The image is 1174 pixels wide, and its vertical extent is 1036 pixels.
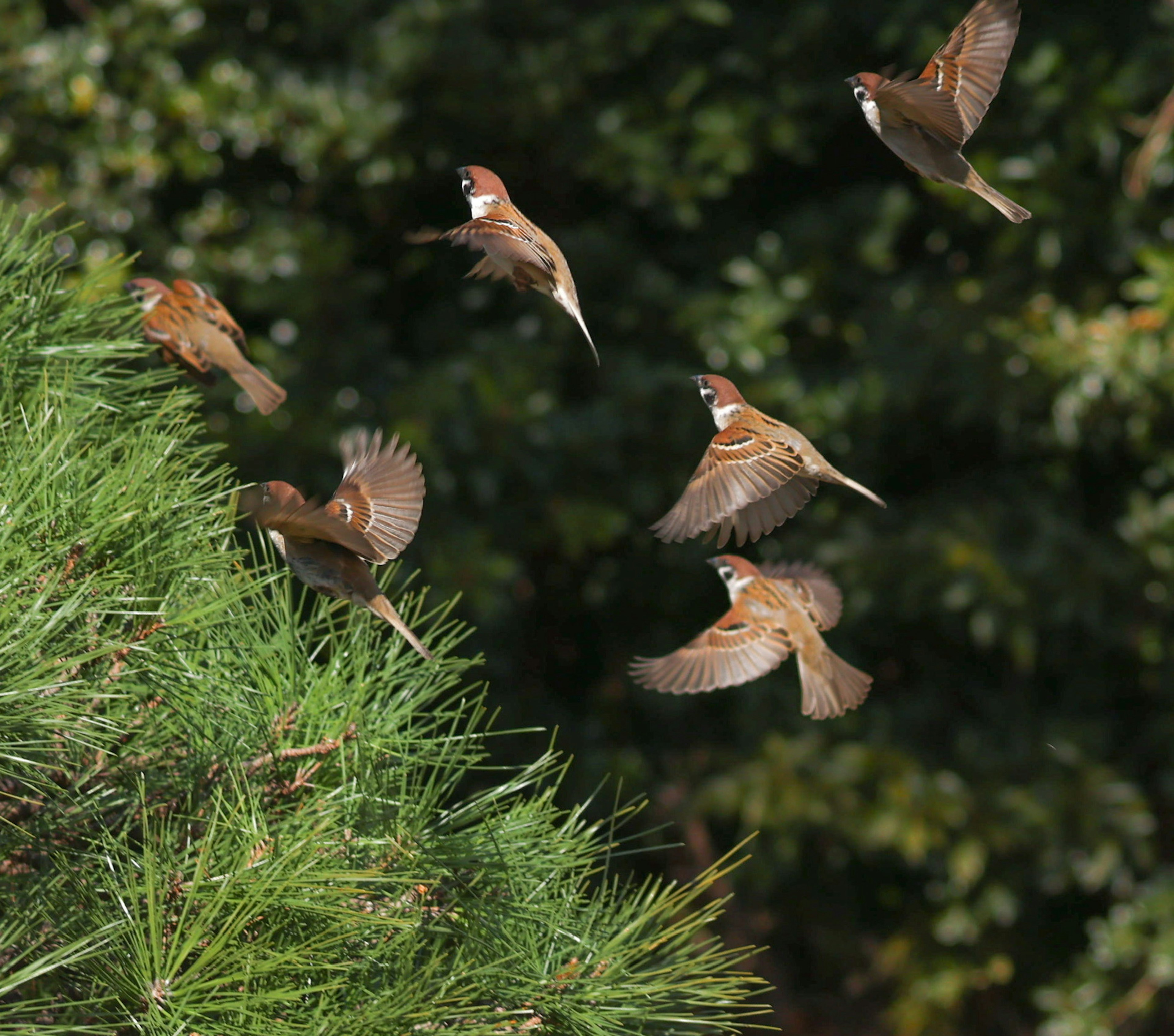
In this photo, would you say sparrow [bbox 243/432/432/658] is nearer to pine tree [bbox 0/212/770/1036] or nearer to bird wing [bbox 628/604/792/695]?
pine tree [bbox 0/212/770/1036]

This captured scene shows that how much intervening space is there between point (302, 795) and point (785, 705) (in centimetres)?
192

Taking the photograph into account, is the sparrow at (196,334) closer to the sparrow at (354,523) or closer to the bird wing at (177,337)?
the bird wing at (177,337)

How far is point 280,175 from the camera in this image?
2.93m

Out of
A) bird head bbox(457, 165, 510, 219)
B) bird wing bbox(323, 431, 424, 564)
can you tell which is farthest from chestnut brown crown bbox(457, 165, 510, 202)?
bird wing bbox(323, 431, 424, 564)

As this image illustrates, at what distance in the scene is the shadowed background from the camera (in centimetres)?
259

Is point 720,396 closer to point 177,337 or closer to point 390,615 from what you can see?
point 390,615

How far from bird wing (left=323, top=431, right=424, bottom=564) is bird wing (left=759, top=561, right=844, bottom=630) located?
0.47 meters

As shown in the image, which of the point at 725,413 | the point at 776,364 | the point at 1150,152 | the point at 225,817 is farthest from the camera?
the point at 776,364

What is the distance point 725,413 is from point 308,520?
18.8 inches

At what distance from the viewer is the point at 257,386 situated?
1398mm

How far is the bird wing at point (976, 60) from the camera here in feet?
3.14

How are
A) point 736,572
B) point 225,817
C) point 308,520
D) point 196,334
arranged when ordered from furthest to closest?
point 736,572 < point 196,334 < point 225,817 < point 308,520

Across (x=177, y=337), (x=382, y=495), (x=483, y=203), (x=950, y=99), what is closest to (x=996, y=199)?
(x=950, y=99)

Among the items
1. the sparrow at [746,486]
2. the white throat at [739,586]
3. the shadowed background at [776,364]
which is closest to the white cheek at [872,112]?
the sparrow at [746,486]
